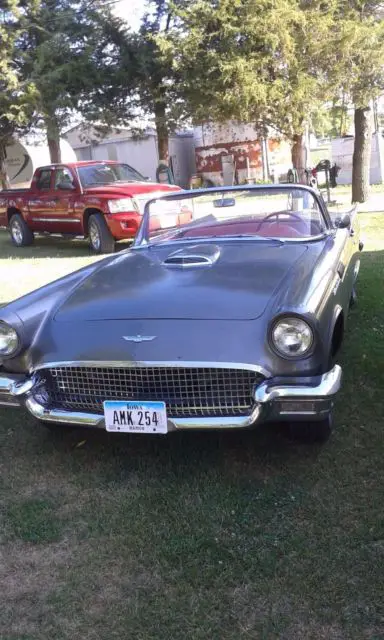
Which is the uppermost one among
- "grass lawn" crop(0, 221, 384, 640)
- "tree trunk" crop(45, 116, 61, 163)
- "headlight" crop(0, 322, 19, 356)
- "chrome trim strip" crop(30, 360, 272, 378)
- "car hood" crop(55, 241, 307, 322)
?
"tree trunk" crop(45, 116, 61, 163)

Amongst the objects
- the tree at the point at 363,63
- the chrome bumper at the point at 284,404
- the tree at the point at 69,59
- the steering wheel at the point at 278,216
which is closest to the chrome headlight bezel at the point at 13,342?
the chrome bumper at the point at 284,404

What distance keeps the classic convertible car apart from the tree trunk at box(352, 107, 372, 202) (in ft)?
36.8

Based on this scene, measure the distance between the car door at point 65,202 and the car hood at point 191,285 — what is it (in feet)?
24.2

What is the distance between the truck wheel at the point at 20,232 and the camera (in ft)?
42.3

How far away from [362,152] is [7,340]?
497 inches

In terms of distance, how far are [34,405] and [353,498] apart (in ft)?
5.41

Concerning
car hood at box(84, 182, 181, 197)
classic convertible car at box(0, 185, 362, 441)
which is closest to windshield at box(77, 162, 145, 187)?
car hood at box(84, 182, 181, 197)

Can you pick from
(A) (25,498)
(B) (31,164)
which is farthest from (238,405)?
(B) (31,164)

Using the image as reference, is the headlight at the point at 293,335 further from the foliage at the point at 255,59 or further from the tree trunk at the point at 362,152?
the tree trunk at the point at 362,152

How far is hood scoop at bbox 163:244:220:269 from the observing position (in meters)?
3.75

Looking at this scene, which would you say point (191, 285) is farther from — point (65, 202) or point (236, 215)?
point (65, 202)

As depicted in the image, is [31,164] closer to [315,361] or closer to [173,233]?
[173,233]

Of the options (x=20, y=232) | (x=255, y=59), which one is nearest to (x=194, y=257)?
(x=20, y=232)

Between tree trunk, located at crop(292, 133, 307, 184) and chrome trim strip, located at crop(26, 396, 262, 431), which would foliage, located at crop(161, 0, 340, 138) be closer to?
tree trunk, located at crop(292, 133, 307, 184)
